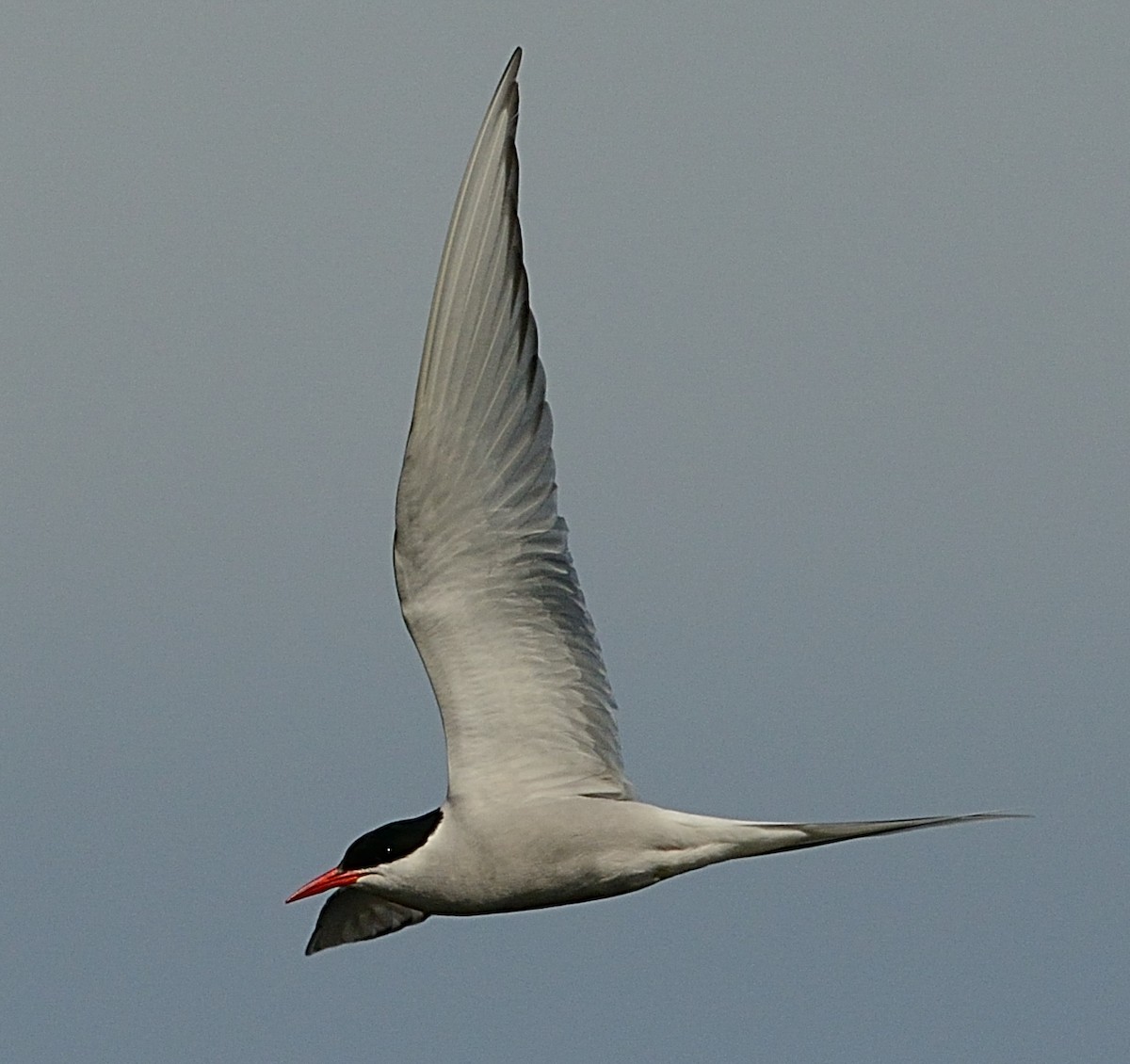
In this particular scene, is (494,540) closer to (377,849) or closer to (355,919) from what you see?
(377,849)

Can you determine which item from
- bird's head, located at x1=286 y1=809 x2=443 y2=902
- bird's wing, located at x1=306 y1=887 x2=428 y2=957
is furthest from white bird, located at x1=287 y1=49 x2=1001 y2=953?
bird's wing, located at x1=306 y1=887 x2=428 y2=957

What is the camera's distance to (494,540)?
7359 millimetres

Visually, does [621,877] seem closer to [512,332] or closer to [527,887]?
[527,887]

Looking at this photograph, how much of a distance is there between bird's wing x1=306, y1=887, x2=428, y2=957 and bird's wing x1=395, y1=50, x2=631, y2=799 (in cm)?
157

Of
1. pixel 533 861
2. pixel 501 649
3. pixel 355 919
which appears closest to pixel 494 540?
pixel 501 649

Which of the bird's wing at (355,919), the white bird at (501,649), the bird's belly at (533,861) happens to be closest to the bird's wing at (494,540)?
the white bird at (501,649)

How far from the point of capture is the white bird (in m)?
7.15

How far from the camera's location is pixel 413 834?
7.53 m

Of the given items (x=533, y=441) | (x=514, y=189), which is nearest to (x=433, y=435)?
(x=533, y=441)

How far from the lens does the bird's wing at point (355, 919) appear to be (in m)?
8.98

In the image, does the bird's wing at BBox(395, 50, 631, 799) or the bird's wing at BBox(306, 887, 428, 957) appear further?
the bird's wing at BBox(306, 887, 428, 957)

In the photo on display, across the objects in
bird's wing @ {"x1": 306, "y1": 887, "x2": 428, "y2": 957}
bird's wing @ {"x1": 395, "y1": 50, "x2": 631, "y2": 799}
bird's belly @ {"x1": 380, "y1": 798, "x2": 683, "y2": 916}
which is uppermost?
bird's wing @ {"x1": 395, "y1": 50, "x2": 631, "y2": 799}

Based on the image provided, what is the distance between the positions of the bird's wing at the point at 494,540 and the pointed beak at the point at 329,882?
18.9 inches

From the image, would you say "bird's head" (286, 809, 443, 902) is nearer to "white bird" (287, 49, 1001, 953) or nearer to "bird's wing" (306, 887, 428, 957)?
"white bird" (287, 49, 1001, 953)
